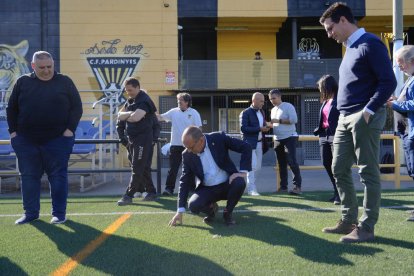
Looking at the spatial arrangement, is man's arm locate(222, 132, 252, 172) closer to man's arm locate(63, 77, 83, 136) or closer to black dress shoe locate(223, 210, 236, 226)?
black dress shoe locate(223, 210, 236, 226)

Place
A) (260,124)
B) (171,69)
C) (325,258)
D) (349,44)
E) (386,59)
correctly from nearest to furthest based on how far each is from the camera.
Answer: (325,258), (386,59), (349,44), (260,124), (171,69)

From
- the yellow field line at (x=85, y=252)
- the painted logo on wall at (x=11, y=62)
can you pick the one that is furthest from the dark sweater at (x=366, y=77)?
the painted logo on wall at (x=11, y=62)

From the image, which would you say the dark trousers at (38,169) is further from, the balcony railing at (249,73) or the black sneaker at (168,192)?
the balcony railing at (249,73)

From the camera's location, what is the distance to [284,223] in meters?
5.11

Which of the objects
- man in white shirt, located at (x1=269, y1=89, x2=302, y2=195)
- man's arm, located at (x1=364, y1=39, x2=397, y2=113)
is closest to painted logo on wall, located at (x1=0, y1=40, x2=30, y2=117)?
man in white shirt, located at (x1=269, y1=89, x2=302, y2=195)

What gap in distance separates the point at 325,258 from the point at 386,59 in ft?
5.69

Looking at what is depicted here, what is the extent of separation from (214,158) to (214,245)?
1143 millimetres

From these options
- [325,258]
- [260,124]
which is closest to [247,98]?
[260,124]

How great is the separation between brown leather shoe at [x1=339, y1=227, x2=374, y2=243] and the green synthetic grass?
70 millimetres

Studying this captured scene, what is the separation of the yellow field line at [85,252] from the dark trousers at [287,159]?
3.41 metres

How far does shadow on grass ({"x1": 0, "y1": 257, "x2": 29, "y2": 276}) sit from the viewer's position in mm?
3460

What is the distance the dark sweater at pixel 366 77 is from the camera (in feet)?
13.0

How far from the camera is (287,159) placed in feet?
26.3

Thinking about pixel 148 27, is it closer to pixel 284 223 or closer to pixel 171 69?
pixel 171 69
